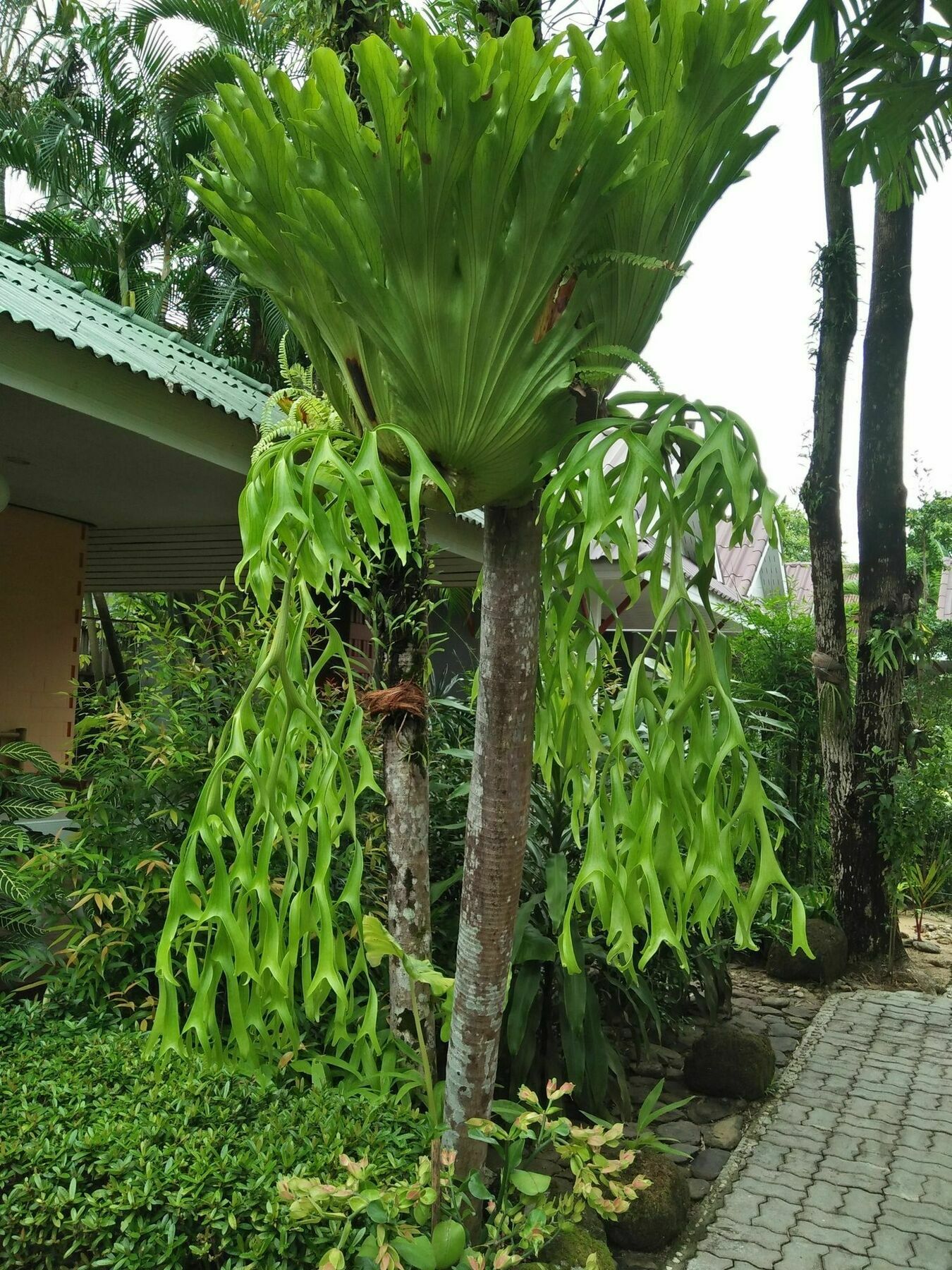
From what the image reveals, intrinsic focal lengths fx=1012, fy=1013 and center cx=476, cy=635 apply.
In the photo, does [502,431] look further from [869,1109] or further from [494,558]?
[869,1109]

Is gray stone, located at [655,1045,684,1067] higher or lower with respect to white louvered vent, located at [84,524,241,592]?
lower

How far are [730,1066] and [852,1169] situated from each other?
0.71m

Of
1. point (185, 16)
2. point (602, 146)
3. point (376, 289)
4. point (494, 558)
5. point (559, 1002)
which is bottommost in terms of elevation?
point (559, 1002)

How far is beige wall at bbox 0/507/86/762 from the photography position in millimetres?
5672

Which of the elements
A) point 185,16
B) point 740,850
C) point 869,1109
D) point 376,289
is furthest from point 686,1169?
point 185,16

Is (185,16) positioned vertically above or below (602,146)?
above

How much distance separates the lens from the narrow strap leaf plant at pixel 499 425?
1679 mm

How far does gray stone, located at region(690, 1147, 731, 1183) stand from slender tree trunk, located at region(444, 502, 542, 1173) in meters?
2.22

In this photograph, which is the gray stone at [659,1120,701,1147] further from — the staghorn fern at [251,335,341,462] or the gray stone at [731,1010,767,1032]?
the staghorn fern at [251,335,341,462]

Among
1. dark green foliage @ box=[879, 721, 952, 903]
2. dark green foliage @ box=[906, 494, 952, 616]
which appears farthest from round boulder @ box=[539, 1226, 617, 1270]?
dark green foliage @ box=[906, 494, 952, 616]

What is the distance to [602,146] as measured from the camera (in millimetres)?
1653

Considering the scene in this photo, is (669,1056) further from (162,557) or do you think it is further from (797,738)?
(162,557)

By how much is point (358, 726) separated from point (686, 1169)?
275 cm

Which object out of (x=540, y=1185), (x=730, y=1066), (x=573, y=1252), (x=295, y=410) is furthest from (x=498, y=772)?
(x=730, y=1066)
